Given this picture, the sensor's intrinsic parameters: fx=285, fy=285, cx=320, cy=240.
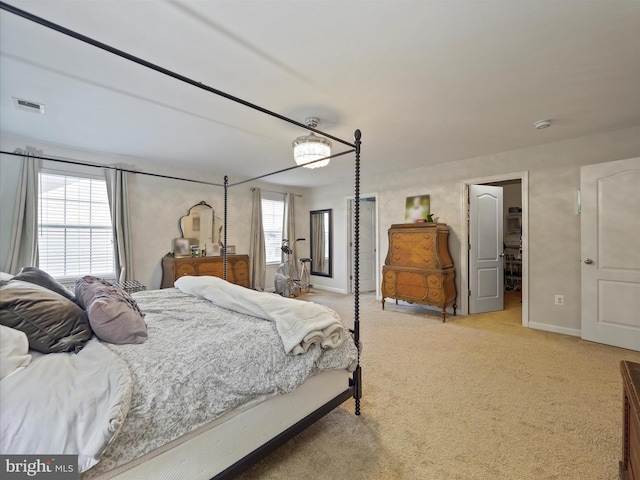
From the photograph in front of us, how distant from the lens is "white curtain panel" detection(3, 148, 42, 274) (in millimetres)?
3270

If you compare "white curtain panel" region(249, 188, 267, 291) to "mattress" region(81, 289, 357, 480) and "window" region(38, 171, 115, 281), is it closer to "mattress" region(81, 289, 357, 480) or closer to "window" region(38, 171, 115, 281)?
"window" region(38, 171, 115, 281)

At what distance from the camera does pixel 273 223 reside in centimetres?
630

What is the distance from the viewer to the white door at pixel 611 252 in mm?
3006

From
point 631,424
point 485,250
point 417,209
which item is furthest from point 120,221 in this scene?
point 485,250

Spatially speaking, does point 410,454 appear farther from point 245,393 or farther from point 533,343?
point 533,343

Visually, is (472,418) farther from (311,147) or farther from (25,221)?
(25,221)

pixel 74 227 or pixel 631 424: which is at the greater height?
pixel 74 227

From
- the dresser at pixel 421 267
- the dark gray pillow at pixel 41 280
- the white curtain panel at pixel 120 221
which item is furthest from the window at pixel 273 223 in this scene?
the dark gray pillow at pixel 41 280

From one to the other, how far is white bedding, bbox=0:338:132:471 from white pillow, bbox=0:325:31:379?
3 centimetres

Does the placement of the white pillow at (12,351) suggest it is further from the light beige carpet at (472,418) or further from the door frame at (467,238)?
the door frame at (467,238)

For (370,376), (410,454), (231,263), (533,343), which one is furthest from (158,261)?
(533,343)

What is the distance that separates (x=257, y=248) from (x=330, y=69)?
4.21 meters

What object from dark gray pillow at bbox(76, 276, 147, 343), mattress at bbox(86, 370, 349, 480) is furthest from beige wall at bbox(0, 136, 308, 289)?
mattress at bbox(86, 370, 349, 480)

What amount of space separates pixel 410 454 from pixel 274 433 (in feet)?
2.61
